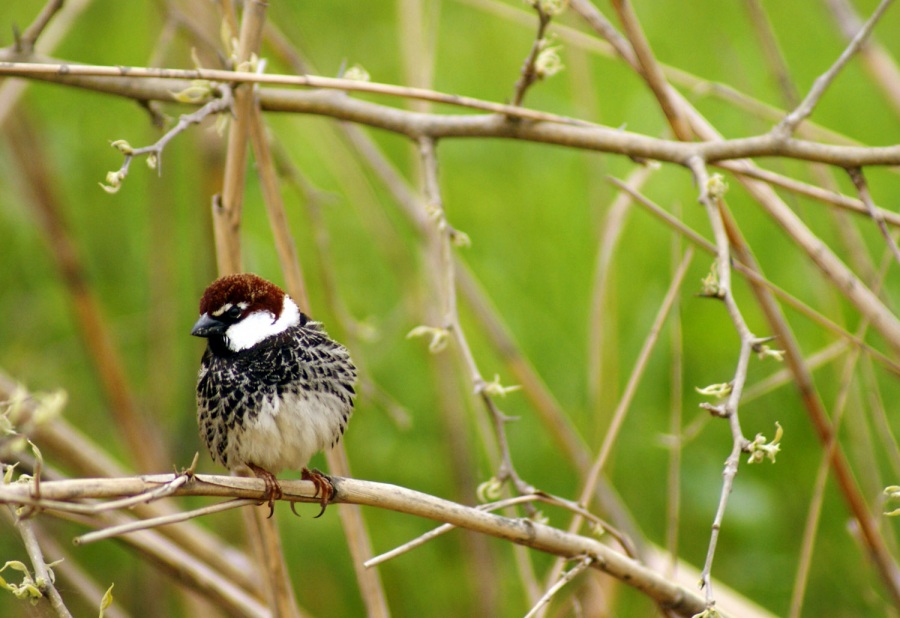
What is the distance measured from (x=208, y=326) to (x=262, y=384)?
149 millimetres

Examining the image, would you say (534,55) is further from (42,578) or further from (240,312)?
(42,578)

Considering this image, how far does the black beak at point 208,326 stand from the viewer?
1967 millimetres

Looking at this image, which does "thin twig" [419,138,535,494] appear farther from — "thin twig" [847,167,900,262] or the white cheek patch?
"thin twig" [847,167,900,262]

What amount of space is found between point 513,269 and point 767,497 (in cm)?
119

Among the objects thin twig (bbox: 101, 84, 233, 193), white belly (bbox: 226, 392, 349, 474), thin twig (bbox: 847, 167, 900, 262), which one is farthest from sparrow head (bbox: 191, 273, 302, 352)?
thin twig (bbox: 847, 167, 900, 262)

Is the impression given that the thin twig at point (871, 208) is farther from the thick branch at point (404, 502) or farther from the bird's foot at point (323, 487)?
the bird's foot at point (323, 487)

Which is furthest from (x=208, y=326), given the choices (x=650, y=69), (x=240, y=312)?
(x=650, y=69)

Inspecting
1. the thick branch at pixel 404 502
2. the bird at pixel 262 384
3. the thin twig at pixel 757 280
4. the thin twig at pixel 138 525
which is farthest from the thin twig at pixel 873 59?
the thin twig at pixel 138 525

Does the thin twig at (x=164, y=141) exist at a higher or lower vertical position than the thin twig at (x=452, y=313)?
higher

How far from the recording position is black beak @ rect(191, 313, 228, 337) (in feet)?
6.45

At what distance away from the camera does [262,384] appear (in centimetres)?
198

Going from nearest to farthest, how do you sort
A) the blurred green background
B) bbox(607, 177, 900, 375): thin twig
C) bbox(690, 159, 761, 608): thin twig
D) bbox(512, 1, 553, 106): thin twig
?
1. bbox(690, 159, 761, 608): thin twig
2. bbox(512, 1, 553, 106): thin twig
3. bbox(607, 177, 900, 375): thin twig
4. the blurred green background

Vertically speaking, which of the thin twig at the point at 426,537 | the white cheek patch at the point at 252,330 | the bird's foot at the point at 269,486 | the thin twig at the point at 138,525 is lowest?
the thin twig at the point at 426,537

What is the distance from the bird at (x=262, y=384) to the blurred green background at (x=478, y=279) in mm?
460
